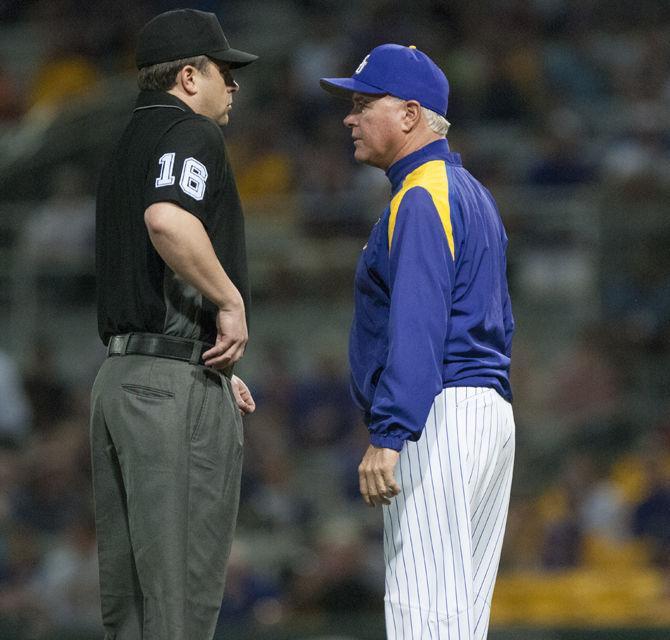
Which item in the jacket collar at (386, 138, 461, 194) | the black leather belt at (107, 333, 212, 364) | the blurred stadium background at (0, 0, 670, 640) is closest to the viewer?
the black leather belt at (107, 333, 212, 364)

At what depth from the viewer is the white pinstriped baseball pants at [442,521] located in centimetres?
363

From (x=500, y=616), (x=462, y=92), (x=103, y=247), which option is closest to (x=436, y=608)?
(x=103, y=247)

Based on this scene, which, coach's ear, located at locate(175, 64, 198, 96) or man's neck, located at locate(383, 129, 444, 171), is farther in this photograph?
man's neck, located at locate(383, 129, 444, 171)

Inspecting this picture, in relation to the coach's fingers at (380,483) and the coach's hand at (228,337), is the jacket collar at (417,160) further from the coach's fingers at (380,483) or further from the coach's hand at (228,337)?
the coach's fingers at (380,483)

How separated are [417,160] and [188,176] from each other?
2.40 feet

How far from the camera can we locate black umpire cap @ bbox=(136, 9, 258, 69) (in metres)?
3.77

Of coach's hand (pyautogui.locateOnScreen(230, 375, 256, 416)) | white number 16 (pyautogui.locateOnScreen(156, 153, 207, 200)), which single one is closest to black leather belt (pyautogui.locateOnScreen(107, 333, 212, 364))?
coach's hand (pyautogui.locateOnScreen(230, 375, 256, 416))

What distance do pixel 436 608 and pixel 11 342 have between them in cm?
693

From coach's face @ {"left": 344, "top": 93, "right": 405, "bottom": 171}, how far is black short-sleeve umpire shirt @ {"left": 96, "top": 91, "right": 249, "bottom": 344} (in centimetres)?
48

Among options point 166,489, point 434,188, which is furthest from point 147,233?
point 434,188

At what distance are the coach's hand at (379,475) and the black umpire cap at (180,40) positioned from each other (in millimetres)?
1215

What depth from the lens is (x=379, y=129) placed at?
3967mm

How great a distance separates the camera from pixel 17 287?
31.7ft

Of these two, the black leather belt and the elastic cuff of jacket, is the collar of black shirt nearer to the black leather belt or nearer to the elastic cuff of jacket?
the black leather belt
